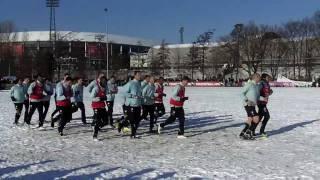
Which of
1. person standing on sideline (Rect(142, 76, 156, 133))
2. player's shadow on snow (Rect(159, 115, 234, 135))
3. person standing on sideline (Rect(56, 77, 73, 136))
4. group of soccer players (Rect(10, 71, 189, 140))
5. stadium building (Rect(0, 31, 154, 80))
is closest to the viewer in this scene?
group of soccer players (Rect(10, 71, 189, 140))

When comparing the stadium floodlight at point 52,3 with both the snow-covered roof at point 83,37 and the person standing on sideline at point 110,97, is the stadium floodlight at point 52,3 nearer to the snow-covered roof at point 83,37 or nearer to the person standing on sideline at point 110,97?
the snow-covered roof at point 83,37

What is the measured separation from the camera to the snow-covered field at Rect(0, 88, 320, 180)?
10.4 meters

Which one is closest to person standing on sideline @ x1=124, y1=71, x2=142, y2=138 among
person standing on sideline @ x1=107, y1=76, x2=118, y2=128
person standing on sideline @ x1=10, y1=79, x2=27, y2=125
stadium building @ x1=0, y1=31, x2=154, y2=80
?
person standing on sideline @ x1=107, y1=76, x2=118, y2=128

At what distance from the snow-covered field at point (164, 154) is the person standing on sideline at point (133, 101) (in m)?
0.52

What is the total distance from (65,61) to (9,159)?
92095 mm

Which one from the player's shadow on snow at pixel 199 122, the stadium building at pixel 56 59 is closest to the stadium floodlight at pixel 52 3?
the stadium building at pixel 56 59

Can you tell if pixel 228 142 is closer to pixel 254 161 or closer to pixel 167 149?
pixel 167 149

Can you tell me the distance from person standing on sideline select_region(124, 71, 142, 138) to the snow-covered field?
0.52 metres

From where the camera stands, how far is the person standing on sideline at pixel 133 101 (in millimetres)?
15766

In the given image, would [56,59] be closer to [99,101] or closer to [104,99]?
[104,99]

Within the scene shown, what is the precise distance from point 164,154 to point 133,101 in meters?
3.31

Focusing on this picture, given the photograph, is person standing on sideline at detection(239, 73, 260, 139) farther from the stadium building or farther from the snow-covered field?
the stadium building

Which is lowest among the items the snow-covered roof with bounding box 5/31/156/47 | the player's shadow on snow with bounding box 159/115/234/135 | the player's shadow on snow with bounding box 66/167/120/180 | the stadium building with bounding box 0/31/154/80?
the player's shadow on snow with bounding box 66/167/120/180

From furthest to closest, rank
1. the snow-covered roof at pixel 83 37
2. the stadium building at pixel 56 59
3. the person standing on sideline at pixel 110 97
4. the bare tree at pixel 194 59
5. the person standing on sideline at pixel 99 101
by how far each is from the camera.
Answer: the snow-covered roof at pixel 83 37
the bare tree at pixel 194 59
the stadium building at pixel 56 59
the person standing on sideline at pixel 110 97
the person standing on sideline at pixel 99 101
